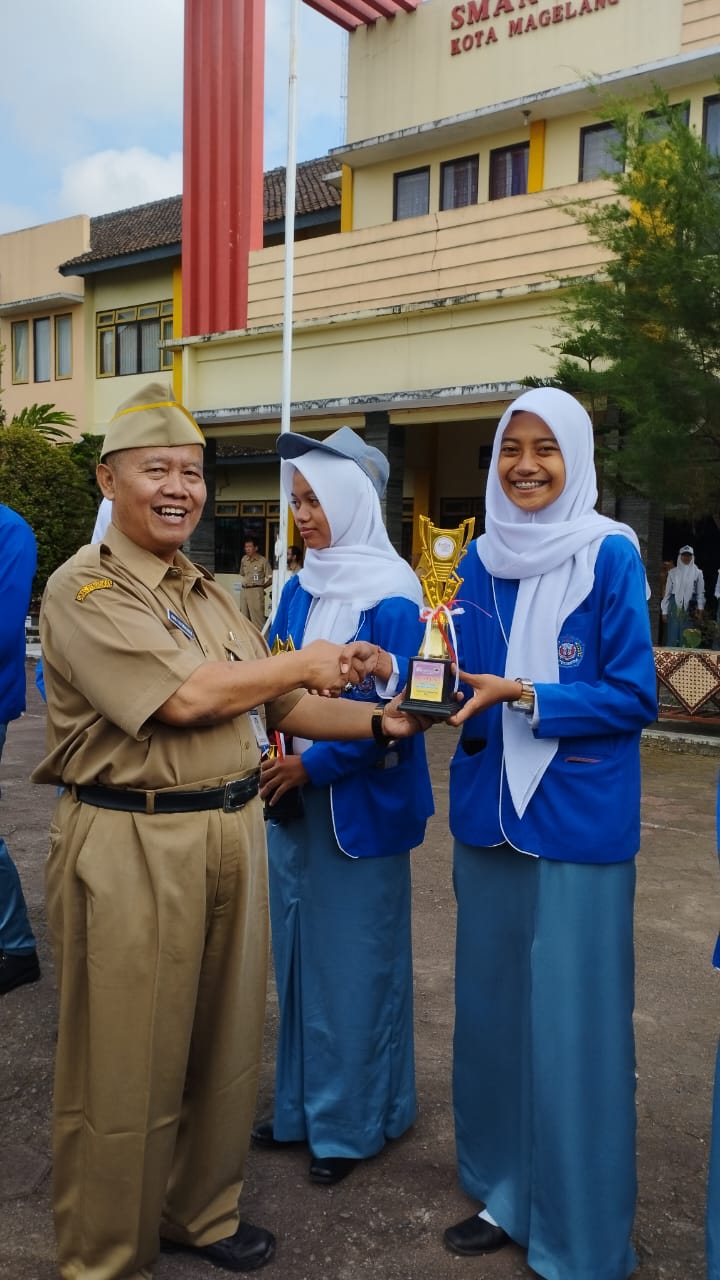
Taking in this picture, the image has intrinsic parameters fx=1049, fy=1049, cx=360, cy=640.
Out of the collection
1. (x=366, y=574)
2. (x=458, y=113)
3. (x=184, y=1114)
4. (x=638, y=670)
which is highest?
(x=458, y=113)

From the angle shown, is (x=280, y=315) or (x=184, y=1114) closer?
(x=184, y=1114)

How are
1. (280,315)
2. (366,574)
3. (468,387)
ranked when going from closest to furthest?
(366,574) → (468,387) → (280,315)

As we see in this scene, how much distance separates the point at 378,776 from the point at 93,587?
1.03 meters

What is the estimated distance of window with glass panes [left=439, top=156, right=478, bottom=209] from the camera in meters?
15.6

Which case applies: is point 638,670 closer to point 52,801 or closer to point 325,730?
point 325,730

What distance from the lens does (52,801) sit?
711 centimetres

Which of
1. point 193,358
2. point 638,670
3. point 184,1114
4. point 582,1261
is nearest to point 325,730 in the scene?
point 638,670

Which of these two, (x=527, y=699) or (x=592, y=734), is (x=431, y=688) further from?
(x=592, y=734)

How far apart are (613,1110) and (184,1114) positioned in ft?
3.33

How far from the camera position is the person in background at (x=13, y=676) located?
3869 mm

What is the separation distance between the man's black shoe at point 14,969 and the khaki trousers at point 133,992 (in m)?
1.81

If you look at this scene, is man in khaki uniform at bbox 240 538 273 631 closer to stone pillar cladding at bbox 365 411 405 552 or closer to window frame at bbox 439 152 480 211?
stone pillar cladding at bbox 365 411 405 552

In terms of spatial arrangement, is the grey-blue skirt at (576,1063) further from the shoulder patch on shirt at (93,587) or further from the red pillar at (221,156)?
the red pillar at (221,156)

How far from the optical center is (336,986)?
114 inches
